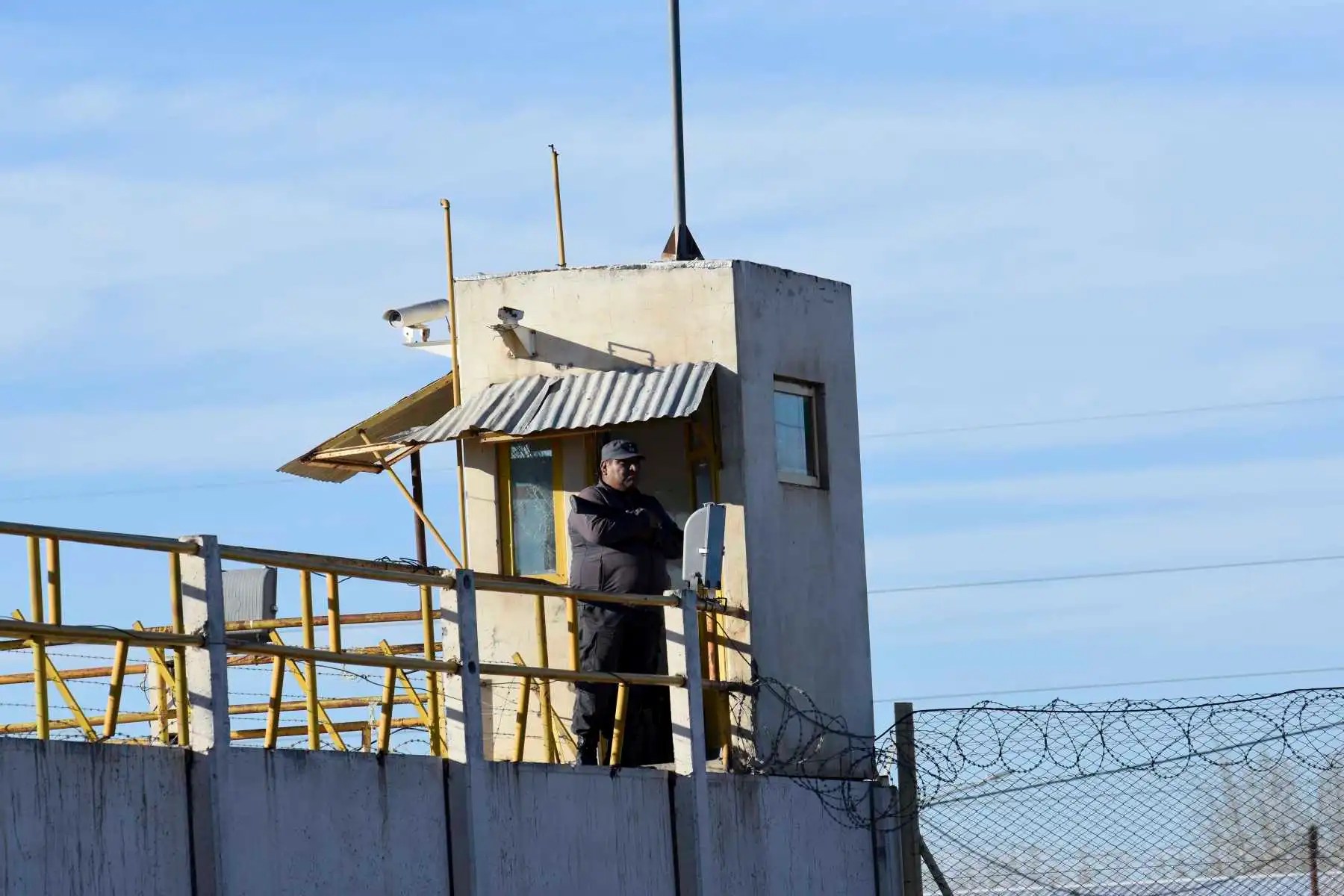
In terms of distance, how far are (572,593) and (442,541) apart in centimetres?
356

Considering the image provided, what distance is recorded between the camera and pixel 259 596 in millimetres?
14523

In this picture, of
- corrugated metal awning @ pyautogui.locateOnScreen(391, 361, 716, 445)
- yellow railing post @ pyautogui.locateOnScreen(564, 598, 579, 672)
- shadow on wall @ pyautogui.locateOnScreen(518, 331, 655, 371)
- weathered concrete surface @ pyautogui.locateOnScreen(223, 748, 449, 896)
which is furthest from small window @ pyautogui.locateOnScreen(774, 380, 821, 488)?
weathered concrete surface @ pyautogui.locateOnScreen(223, 748, 449, 896)

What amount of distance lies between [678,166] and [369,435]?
2900 millimetres

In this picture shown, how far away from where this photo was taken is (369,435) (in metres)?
16.5

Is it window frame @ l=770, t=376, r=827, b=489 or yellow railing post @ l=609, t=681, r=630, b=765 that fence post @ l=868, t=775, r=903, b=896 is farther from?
yellow railing post @ l=609, t=681, r=630, b=765

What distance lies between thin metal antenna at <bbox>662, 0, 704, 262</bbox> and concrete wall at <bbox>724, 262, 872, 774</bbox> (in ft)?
2.56

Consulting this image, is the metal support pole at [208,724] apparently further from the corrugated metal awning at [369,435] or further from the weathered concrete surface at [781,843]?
the corrugated metal awning at [369,435]

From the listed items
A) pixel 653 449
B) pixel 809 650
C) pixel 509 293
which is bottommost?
pixel 809 650

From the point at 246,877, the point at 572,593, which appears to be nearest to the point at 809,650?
the point at 572,593

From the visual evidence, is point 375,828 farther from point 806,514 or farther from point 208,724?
point 806,514

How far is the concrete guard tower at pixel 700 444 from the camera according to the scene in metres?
14.9

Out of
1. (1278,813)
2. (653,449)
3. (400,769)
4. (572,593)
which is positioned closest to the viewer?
(400,769)

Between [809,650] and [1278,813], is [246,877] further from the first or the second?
[1278,813]

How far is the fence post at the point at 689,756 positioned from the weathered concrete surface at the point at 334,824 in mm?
2211
